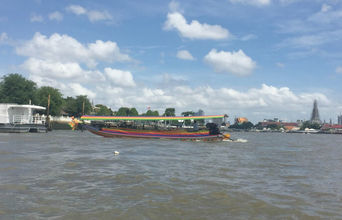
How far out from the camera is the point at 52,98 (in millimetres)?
75500

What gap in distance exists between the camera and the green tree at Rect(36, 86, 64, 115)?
74.3 meters

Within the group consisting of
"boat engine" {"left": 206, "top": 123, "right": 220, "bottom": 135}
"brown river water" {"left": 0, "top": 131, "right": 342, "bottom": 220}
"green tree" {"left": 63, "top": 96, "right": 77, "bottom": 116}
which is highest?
"green tree" {"left": 63, "top": 96, "right": 77, "bottom": 116}

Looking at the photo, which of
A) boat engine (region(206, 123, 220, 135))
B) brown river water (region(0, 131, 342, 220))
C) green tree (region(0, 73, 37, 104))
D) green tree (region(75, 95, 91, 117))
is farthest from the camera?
green tree (region(75, 95, 91, 117))

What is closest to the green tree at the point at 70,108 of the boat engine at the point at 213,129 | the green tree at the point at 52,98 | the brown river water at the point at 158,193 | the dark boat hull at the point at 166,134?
the green tree at the point at 52,98

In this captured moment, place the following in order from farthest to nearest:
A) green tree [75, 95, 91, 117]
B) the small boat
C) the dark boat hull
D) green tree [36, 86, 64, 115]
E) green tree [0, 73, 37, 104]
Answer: green tree [75, 95, 91, 117]
green tree [36, 86, 64, 115]
green tree [0, 73, 37, 104]
the small boat
the dark boat hull

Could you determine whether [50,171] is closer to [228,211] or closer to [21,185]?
[21,185]

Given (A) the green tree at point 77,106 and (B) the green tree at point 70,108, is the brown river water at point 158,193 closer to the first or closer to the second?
(A) the green tree at point 77,106

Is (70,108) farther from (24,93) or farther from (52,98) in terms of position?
(24,93)

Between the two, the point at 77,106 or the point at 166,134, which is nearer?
the point at 166,134

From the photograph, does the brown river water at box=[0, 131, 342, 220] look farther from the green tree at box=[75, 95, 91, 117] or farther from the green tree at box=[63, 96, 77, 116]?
the green tree at box=[63, 96, 77, 116]

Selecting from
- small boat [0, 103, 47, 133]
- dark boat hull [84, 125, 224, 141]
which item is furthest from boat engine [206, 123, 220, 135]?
small boat [0, 103, 47, 133]

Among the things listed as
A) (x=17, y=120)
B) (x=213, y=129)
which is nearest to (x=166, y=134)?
(x=213, y=129)

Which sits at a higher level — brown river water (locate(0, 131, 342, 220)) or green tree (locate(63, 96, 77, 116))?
green tree (locate(63, 96, 77, 116))

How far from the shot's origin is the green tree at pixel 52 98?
244ft
